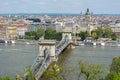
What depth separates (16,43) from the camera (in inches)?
1480

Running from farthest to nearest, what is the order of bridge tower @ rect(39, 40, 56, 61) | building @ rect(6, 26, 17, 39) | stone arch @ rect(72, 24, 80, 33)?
building @ rect(6, 26, 17, 39) < stone arch @ rect(72, 24, 80, 33) < bridge tower @ rect(39, 40, 56, 61)

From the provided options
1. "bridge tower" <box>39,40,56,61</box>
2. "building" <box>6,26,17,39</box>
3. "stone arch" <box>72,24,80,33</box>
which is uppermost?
"bridge tower" <box>39,40,56,61</box>

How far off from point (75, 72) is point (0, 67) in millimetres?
3500

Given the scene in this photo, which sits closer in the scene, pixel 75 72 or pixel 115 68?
pixel 115 68

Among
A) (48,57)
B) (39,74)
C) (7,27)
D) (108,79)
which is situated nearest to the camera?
(108,79)

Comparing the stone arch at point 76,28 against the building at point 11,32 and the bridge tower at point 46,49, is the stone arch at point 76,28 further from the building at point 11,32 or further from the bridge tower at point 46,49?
the bridge tower at point 46,49

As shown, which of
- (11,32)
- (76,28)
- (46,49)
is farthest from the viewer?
(11,32)

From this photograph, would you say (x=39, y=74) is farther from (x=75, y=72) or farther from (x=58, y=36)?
(x=58, y=36)

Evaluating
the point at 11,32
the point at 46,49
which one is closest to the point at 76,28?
the point at 11,32

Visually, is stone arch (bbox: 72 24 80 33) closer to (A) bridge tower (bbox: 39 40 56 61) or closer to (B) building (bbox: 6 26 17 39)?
(B) building (bbox: 6 26 17 39)

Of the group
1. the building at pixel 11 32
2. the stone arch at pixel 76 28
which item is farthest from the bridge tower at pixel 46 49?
the building at pixel 11 32

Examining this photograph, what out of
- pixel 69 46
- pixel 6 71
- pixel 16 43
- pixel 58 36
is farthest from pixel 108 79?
pixel 58 36

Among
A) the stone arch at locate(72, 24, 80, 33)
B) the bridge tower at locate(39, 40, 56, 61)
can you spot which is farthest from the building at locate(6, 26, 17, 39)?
the bridge tower at locate(39, 40, 56, 61)

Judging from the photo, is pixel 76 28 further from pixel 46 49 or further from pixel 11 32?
pixel 46 49
